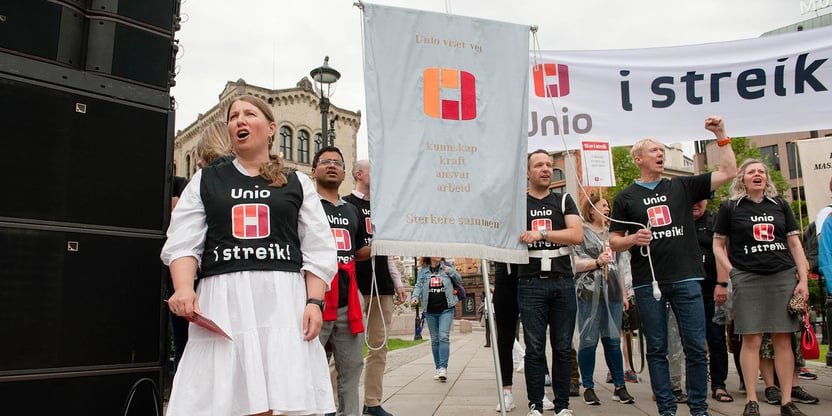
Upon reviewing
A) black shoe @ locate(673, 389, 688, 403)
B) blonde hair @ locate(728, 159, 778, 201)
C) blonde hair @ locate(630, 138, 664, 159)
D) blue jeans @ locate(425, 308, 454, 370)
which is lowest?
black shoe @ locate(673, 389, 688, 403)

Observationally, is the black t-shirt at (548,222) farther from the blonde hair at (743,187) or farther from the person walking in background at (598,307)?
the blonde hair at (743,187)

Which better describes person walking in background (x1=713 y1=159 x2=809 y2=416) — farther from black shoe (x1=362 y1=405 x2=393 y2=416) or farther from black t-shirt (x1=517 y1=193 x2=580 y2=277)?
black shoe (x1=362 y1=405 x2=393 y2=416)

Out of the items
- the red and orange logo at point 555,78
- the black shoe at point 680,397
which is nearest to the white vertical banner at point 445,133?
the red and orange logo at point 555,78

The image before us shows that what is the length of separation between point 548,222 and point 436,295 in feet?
13.0

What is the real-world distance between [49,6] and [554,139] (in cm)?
460

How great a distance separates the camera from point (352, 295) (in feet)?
14.1

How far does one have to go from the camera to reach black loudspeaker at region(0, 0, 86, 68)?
3.02 meters

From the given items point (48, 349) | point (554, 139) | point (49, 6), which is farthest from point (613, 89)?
point (48, 349)

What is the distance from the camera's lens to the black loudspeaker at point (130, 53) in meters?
3.39

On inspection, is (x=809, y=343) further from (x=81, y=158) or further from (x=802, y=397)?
(x=81, y=158)

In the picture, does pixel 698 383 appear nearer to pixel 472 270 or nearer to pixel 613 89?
pixel 613 89

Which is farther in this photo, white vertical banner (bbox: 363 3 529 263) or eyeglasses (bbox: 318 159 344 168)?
eyeglasses (bbox: 318 159 344 168)

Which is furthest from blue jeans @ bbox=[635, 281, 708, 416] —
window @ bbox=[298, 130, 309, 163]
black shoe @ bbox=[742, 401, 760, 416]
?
window @ bbox=[298, 130, 309, 163]

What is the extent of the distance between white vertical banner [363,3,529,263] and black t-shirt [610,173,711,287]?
47.5 inches
